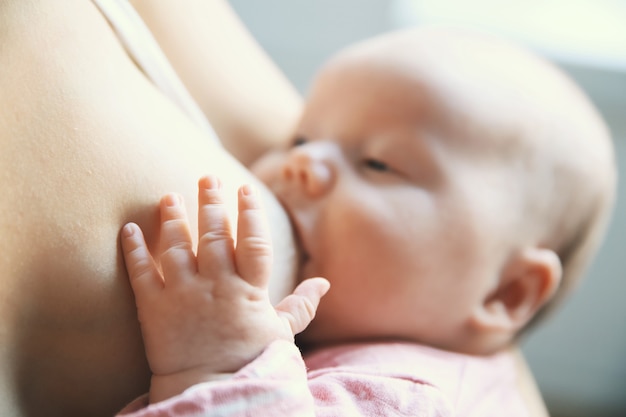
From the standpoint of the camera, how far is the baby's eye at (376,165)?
83 centimetres

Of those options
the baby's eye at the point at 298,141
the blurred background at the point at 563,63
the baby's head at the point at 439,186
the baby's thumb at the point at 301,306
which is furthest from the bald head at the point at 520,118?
the blurred background at the point at 563,63

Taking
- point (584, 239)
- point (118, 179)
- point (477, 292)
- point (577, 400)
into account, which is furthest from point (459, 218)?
point (577, 400)

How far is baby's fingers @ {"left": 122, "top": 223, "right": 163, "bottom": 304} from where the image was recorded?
0.54m

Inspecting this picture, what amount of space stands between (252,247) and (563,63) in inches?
46.9

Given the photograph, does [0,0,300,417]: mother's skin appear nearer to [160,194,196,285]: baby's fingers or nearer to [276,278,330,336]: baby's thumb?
[160,194,196,285]: baby's fingers

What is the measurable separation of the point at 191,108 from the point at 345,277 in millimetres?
245

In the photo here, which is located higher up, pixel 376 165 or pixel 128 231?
pixel 128 231

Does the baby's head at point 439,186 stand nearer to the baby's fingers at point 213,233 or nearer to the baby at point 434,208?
the baby at point 434,208

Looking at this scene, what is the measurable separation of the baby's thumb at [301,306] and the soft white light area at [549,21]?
1.08 m

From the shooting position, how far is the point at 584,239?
37.5 inches

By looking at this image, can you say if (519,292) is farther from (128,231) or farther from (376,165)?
(128,231)

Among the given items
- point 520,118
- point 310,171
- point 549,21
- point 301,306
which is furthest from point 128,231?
point 549,21

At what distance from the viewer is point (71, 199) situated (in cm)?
52

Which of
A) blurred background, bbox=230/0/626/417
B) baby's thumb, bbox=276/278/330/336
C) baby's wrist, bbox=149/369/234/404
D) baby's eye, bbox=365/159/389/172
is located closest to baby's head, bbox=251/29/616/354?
baby's eye, bbox=365/159/389/172
